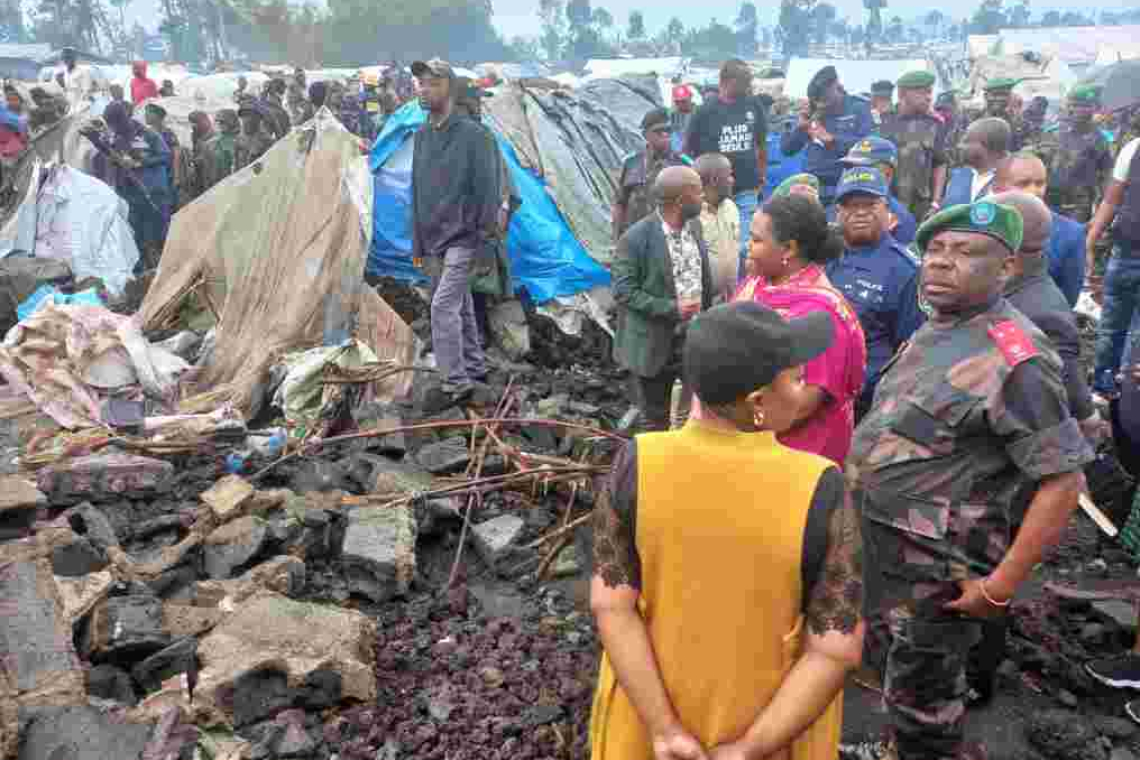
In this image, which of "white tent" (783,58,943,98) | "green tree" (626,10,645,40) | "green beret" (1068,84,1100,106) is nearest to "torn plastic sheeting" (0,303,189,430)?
"green beret" (1068,84,1100,106)

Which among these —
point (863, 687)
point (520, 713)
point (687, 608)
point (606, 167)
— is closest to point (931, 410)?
point (687, 608)

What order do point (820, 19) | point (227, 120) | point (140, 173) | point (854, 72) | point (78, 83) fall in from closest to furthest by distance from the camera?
point (140, 173) < point (227, 120) < point (78, 83) < point (854, 72) < point (820, 19)

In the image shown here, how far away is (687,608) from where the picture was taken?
64.1 inches

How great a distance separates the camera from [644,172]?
7273 mm

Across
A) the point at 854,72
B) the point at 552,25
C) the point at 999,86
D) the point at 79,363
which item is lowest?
the point at 79,363

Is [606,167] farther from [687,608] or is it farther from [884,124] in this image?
[687,608]

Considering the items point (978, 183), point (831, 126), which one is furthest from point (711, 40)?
point (978, 183)

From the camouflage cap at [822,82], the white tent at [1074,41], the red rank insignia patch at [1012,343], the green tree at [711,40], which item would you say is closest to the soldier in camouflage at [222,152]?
the camouflage cap at [822,82]

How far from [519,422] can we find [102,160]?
7.75 metres

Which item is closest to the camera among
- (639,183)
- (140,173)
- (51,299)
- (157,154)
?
(51,299)

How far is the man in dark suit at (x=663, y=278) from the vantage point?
4379 millimetres

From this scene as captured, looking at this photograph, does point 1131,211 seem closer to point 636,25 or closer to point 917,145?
point 917,145

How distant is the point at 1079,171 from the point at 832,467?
9.00 m

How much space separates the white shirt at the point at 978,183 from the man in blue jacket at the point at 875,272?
219 centimetres
